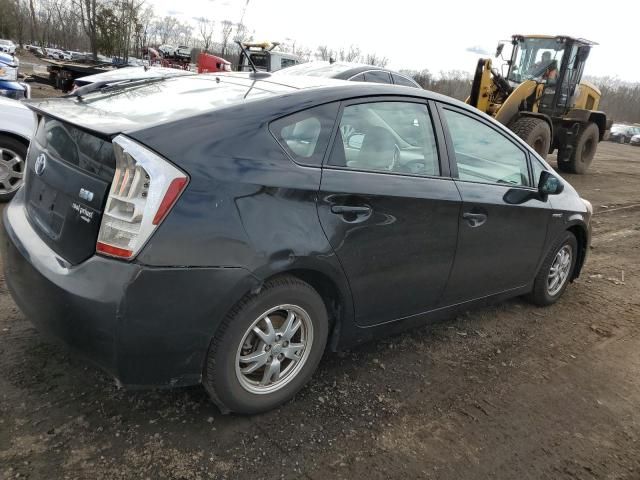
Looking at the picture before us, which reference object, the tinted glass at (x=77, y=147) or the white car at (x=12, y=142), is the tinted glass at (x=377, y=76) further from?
the tinted glass at (x=77, y=147)

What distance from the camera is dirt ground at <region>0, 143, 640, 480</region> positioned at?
2297 millimetres

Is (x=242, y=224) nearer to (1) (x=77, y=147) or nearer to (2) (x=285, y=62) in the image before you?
(1) (x=77, y=147)

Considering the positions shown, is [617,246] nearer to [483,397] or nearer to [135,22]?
[483,397]

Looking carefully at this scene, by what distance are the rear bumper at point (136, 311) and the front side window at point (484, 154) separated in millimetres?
1718

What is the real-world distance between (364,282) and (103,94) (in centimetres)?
177

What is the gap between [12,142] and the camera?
5387mm

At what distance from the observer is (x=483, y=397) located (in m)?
3.04

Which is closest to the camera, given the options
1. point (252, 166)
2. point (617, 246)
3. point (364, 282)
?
point (252, 166)

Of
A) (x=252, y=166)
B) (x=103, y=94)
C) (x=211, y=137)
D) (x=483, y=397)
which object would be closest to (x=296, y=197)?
(x=252, y=166)

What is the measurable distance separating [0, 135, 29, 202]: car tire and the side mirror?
4.89m

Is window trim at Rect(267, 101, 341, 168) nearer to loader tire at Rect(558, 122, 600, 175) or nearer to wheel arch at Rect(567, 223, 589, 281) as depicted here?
wheel arch at Rect(567, 223, 589, 281)

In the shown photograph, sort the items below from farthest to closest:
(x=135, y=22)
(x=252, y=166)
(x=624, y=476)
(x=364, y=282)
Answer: (x=135, y=22) → (x=364, y=282) → (x=624, y=476) → (x=252, y=166)

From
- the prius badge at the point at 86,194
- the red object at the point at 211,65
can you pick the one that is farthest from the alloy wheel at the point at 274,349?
→ the red object at the point at 211,65

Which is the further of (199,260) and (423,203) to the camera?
(423,203)
